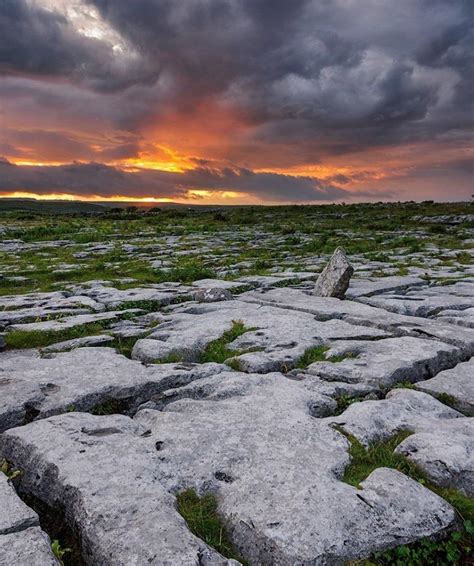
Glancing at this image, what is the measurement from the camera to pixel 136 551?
10.3ft

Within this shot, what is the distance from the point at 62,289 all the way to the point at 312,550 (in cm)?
1258

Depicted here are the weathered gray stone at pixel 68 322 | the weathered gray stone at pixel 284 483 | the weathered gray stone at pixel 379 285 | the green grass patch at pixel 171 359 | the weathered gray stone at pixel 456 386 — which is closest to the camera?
the weathered gray stone at pixel 284 483

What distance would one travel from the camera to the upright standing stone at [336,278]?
1154cm

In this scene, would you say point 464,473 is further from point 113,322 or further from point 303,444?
point 113,322

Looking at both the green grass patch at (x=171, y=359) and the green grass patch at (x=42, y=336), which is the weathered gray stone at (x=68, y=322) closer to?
the green grass patch at (x=42, y=336)

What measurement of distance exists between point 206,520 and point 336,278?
8551mm

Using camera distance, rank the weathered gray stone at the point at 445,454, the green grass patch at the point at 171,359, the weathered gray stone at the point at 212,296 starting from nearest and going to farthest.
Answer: the weathered gray stone at the point at 445,454 → the green grass patch at the point at 171,359 → the weathered gray stone at the point at 212,296

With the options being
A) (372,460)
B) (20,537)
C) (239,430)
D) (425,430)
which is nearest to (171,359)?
(239,430)

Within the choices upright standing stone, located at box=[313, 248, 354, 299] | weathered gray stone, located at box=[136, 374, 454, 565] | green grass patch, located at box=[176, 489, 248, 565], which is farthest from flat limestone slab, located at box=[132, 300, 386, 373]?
green grass patch, located at box=[176, 489, 248, 565]

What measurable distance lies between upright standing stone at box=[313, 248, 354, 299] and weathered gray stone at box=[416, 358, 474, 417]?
4887 millimetres

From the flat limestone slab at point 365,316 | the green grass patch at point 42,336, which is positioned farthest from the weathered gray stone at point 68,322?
the flat limestone slab at point 365,316

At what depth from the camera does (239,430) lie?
15.8ft

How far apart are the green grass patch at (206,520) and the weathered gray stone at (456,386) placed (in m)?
3.42

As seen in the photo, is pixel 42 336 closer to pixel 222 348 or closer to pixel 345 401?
pixel 222 348
